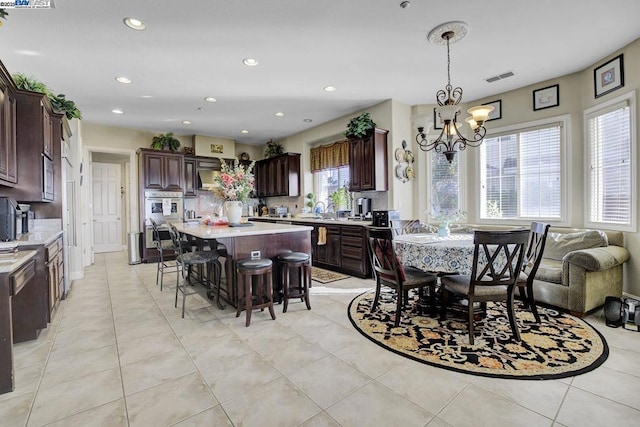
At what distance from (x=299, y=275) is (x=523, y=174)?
3651mm

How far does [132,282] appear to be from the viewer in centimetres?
459

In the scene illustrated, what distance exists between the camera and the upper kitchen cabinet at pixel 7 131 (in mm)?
2535

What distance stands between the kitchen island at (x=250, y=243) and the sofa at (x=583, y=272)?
8.72 ft

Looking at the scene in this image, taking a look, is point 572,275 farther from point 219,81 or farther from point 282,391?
point 219,81

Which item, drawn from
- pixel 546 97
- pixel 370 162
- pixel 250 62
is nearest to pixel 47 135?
pixel 250 62

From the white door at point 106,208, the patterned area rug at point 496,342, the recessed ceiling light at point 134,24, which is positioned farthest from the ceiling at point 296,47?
the white door at point 106,208

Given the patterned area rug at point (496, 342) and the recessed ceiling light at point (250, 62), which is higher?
the recessed ceiling light at point (250, 62)

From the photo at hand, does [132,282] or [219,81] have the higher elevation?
[219,81]

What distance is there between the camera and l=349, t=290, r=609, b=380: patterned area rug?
207cm

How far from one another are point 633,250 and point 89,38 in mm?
6137

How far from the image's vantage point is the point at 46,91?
11.1 feet

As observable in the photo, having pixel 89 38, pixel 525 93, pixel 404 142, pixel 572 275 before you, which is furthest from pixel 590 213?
pixel 89 38

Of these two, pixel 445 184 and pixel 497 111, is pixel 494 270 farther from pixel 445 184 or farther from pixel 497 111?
pixel 497 111

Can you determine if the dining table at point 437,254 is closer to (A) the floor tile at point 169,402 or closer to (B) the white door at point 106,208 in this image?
(A) the floor tile at point 169,402
